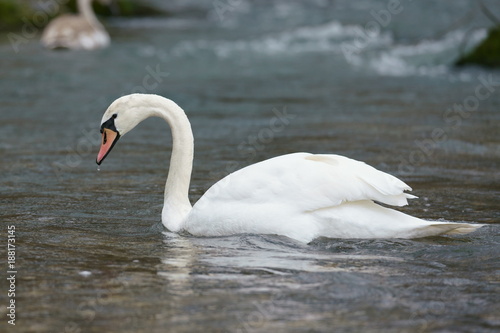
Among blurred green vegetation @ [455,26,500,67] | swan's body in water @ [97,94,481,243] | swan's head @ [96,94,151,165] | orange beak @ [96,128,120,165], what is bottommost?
swan's body in water @ [97,94,481,243]

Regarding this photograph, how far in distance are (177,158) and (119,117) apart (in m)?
0.57

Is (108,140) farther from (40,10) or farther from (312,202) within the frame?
(40,10)

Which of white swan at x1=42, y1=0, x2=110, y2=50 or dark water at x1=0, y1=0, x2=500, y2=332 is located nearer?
dark water at x1=0, y1=0, x2=500, y2=332

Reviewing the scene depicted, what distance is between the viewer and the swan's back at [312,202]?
6.17 m

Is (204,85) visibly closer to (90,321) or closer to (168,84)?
(168,84)

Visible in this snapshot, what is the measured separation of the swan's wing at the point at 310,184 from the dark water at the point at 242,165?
0.31 m

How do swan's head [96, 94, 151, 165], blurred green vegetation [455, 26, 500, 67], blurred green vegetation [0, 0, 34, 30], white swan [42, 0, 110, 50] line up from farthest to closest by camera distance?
blurred green vegetation [0, 0, 34, 30] → white swan [42, 0, 110, 50] → blurred green vegetation [455, 26, 500, 67] → swan's head [96, 94, 151, 165]

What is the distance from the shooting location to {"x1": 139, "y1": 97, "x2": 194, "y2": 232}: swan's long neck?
6.87 meters

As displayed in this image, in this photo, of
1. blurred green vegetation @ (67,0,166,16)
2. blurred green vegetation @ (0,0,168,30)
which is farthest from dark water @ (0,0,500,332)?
blurred green vegetation @ (67,0,166,16)

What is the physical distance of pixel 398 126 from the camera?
38.5ft

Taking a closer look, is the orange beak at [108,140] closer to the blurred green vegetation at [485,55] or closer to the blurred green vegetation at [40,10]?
the blurred green vegetation at [485,55]

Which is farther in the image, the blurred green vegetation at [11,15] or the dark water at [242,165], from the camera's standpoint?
the blurred green vegetation at [11,15]

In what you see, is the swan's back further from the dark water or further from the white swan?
the white swan

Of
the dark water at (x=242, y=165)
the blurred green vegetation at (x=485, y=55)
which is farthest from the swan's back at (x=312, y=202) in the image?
the blurred green vegetation at (x=485, y=55)
